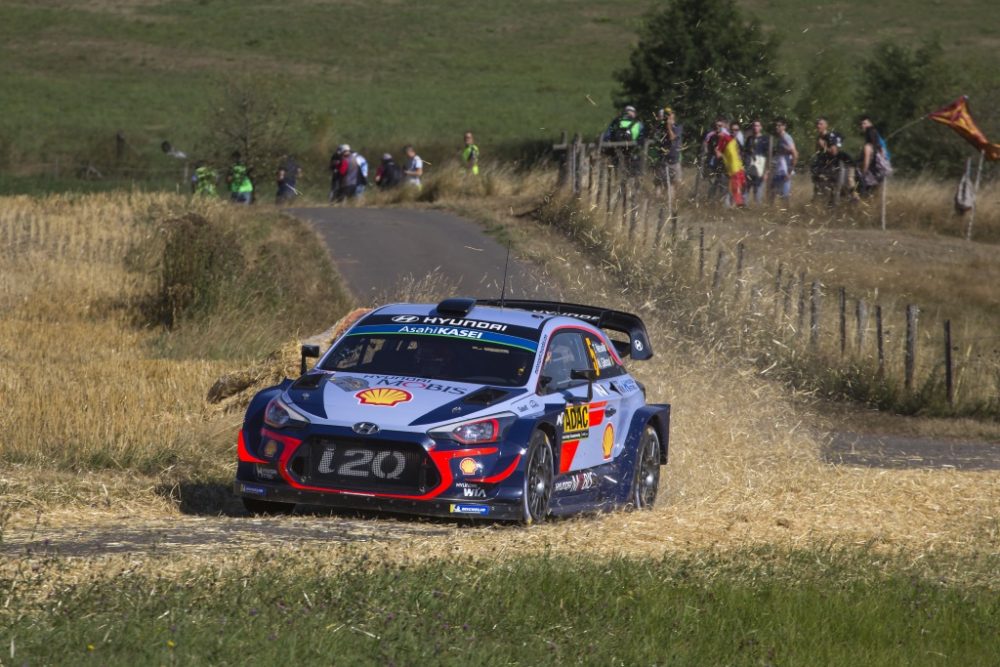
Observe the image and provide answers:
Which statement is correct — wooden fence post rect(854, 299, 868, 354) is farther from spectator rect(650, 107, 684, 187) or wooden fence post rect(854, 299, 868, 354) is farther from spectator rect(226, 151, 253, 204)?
spectator rect(226, 151, 253, 204)

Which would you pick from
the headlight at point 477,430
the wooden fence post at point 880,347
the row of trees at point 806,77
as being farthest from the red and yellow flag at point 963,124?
the headlight at point 477,430

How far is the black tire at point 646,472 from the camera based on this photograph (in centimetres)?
1298

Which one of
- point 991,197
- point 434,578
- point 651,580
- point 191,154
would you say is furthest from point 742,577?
point 191,154

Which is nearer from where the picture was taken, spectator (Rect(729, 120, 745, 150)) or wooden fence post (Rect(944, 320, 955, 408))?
wooden fence post (Rect(944, 320, 955, 408))

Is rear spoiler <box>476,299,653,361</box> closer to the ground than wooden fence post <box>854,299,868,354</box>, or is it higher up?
higher up

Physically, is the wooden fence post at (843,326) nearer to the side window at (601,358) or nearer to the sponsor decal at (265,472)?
the side window at (601,358)

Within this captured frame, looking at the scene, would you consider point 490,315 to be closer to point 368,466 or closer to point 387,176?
point 368,466

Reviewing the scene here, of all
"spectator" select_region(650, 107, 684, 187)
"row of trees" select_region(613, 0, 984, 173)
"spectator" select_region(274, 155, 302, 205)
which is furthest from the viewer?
"row of trees" select_region(613, 0, 984, 173)

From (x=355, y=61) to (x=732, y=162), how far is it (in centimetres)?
7104

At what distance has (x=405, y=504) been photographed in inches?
432

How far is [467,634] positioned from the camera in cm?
772

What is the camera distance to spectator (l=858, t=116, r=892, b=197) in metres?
29.7

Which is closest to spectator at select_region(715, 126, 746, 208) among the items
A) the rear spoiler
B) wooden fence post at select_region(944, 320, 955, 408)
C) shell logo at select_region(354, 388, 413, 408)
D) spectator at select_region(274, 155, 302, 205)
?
wooden fence post at select_region(944, 320, 955, 408)

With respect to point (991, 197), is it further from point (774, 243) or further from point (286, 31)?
point (286, 31)
